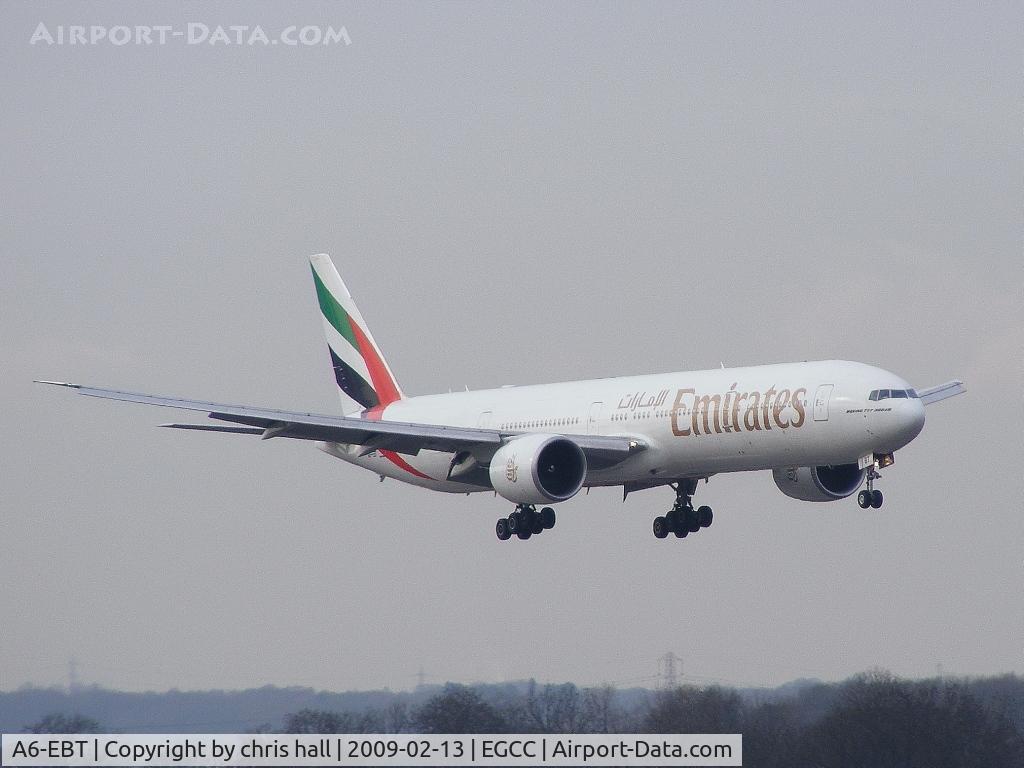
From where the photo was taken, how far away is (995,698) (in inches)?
2410

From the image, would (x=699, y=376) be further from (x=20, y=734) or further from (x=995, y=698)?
(x=20, y=734)

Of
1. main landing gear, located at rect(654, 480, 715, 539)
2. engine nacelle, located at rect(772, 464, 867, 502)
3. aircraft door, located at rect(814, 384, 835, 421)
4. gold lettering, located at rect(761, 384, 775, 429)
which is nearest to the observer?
aircraft door, located at rect(814, 384, 835, 421)

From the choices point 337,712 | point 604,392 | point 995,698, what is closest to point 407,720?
point 337,712

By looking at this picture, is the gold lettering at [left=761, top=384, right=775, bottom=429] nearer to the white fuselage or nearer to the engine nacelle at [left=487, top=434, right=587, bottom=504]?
the white fuselage

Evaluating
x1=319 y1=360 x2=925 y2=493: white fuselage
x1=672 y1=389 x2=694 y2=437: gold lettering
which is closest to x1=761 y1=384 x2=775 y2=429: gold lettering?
x1=319 y1=360 x2=925 y2=493: white fuselage

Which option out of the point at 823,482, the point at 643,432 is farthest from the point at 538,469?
the point at 823,482

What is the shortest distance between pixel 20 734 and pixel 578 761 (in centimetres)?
1647

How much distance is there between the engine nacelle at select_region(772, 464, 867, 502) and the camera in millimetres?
66750

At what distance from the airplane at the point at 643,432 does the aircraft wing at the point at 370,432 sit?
0.14 ft

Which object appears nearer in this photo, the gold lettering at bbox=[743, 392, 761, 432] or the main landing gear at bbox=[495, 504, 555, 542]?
the gold lettering at bbox=[743, 392, 761, 432]
